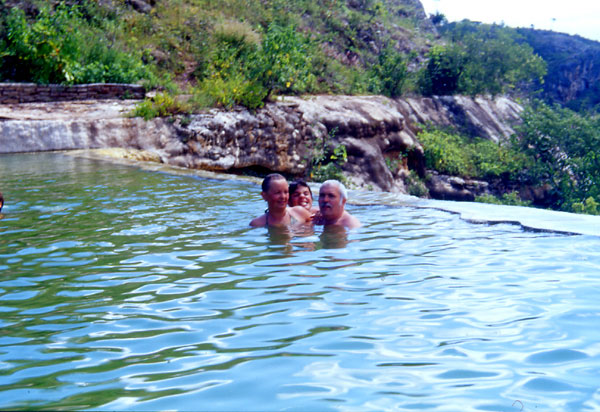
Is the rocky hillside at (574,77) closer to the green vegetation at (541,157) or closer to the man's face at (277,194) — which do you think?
the green vegetation at (541,157)

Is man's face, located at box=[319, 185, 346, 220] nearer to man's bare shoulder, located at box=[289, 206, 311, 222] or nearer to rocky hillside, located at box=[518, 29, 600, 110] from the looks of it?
man's bare shoulder, located at box=[289, 206, 311, 222]

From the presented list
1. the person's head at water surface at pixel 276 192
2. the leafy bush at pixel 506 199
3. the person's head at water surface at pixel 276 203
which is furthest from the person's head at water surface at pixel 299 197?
the leafy bush at pixel 506 199

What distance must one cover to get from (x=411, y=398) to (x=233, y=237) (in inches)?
157

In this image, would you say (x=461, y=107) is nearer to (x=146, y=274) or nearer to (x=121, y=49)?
(x=121, y=49)

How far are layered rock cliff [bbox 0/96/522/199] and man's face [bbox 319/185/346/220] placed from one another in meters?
7.23

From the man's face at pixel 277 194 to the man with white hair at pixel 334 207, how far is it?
41 cm

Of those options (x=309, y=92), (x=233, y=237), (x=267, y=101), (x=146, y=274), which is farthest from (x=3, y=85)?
(x=146, y=274)

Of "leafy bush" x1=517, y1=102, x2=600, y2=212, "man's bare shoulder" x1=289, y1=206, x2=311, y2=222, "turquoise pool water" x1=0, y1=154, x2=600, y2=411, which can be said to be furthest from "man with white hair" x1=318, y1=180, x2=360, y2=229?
"leafy bush" x1=517, y1=102, x2=600, y2=212

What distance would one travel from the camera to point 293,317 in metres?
3.72

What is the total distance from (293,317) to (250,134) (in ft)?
37.6

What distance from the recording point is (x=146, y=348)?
320 cm

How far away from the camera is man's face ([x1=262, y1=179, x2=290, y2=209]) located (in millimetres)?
6829

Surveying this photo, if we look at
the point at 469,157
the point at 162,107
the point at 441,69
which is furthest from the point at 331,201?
the point at 441,69

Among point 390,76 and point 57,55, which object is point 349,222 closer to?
point 57,55
